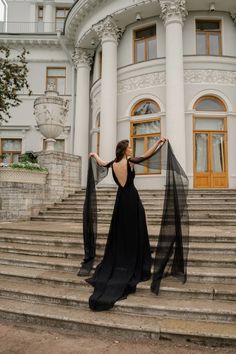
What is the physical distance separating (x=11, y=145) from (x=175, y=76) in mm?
11146

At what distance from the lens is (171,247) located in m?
4.35

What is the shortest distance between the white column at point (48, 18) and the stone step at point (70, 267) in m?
19.1

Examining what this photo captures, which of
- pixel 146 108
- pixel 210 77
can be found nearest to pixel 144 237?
pixel 146 108

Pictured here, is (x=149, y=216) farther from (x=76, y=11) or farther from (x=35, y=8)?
(x=35, y=8)

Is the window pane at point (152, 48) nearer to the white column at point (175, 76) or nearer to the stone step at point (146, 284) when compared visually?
the white column at point (175, 76)

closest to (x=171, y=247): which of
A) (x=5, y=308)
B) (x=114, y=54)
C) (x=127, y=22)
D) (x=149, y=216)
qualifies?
(x=5, y=308)

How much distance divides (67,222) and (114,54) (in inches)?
367

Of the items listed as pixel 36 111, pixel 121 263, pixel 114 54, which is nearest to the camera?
pixel 121 263

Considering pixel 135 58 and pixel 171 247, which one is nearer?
pixel 171 247

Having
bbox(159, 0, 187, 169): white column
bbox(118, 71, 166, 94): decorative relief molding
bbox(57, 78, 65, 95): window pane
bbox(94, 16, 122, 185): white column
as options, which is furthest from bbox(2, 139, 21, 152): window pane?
bbox(159, 0, 187, 169): white column

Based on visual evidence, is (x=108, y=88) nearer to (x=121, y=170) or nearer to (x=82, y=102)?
(x=82, y=102)

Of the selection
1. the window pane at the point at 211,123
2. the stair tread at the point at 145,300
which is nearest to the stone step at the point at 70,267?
the stair tread at the point at 145,300

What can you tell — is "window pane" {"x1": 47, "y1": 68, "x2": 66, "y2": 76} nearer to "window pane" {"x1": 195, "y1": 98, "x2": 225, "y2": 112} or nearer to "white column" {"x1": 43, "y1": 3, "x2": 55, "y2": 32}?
"white column" {"x1": 43, "y1": 3, "x2": 55, "y2": 32}

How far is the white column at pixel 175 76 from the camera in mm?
12992
